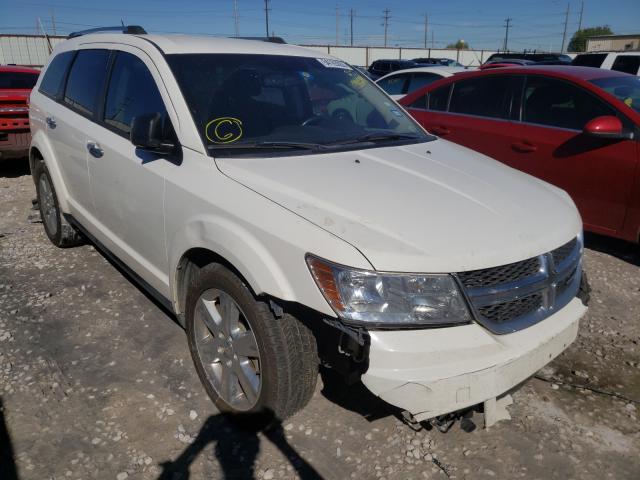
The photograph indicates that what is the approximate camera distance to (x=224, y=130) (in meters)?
2.76

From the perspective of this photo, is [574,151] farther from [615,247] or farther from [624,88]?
[615,247]

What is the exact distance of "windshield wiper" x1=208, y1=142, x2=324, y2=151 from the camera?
106 inches

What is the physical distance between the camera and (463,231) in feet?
7.09

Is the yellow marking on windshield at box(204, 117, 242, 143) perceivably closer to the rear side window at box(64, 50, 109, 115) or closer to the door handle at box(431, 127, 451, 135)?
the rear side window at box(64, 50, 109, 115)

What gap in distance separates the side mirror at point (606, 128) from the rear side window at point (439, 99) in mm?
1760

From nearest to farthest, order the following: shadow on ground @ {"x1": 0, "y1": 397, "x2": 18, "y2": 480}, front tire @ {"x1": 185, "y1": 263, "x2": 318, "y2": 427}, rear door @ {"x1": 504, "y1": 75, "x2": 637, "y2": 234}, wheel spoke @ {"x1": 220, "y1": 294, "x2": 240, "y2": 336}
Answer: front tire @ {"x1": 185, "y1": 263, "x2": 318, "y2": 427}
shadow on ground @ {"x1": 0, "y1": 397, "x2": 18, "y2": 480}
wheel spoke @ {"x1": 220, "y1": 294, "x2": 240, "y2": 336}
rear door @ {"x1": 504, "y1": 75, "x2": 637, "y2": 234}

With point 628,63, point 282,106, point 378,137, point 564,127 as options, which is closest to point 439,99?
point 564,127

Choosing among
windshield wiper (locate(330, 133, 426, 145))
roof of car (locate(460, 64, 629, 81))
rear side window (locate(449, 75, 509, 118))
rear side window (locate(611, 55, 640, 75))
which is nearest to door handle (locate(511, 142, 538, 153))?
rear side window (locate(449, 75, 509, 118))

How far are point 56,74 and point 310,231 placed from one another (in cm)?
355

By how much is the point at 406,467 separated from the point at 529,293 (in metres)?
0.96

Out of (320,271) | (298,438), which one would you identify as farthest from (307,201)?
(298,438)

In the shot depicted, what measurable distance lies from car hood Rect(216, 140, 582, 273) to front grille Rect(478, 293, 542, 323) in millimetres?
177

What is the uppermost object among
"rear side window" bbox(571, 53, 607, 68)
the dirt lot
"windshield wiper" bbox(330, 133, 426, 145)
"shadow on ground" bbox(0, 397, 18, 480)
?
"windshield wiper" bbox(330, 133, 426, 145)

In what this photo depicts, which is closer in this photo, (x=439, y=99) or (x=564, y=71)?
(x=564, y=71)
